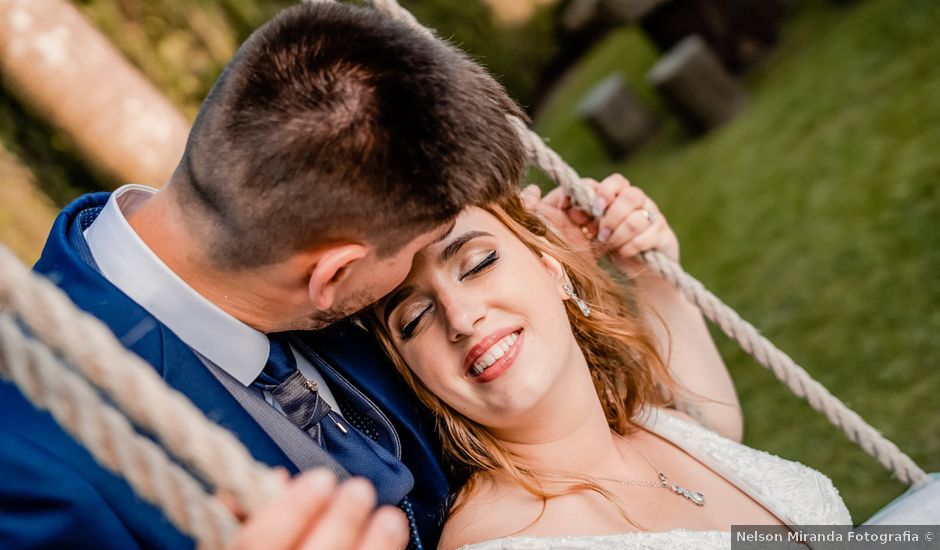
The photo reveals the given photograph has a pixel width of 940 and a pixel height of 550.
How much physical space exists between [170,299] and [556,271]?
0.81 meters

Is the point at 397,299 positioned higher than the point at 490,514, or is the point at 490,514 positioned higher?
the point at 397,299

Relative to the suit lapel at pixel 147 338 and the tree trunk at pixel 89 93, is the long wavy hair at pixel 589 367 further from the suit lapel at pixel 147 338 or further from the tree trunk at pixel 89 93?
the tree trunk at pixel 89 93

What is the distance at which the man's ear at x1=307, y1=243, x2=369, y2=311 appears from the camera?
1.25 metres

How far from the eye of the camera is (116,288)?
49.3 inches

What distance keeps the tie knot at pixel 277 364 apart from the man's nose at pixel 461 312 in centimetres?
30

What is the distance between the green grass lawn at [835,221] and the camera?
9.10 feet

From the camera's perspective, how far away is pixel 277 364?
1.42 meters

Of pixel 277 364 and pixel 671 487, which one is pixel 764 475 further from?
pixel 277 364

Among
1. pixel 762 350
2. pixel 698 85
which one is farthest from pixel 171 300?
pixel 698 85

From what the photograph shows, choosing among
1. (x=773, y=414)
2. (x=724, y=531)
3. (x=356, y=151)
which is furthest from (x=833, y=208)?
(x=356, y=151)

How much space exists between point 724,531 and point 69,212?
138cm

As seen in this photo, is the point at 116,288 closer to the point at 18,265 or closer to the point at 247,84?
the point at 247,84

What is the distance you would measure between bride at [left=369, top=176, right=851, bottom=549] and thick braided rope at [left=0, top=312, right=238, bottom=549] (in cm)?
75

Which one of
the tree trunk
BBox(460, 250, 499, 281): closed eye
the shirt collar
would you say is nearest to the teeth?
BBox(460, 250, 499, 281): closed eye
